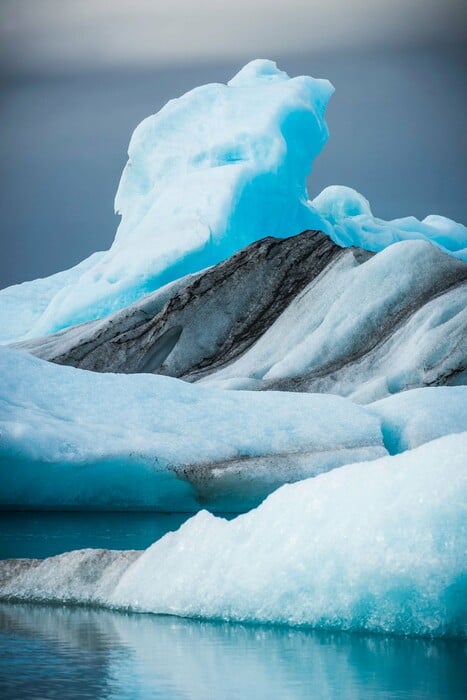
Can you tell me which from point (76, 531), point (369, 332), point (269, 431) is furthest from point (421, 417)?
point (369, 332)

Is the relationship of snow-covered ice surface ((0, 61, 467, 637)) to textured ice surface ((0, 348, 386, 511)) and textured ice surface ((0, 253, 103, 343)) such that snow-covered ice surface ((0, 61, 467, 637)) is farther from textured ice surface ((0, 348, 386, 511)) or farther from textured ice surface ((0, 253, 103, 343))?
textured ice surface ((0, 253, 103, 343))

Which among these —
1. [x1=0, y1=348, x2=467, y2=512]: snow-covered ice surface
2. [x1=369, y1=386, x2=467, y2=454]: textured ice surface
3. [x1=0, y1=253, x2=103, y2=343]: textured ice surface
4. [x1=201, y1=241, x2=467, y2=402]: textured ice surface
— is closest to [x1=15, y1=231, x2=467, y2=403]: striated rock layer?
[x1=201, y1=241, x2=467, y2=402]: textured ice surface

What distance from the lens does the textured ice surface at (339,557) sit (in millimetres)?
3893

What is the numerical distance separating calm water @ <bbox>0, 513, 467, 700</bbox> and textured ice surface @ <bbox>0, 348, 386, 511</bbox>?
175 inches

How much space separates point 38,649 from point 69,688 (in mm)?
675

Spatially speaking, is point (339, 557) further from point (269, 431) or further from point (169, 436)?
point (269, 431)

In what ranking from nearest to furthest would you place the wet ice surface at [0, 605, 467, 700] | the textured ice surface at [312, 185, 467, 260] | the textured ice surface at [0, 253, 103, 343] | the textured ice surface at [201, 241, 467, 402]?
the wet ice surface at [0, 605, 467, 700] < the textured ice surface at [201, 241, 467, 402] < the textured ice surface at [312, 185, 467, 260] < the textured ice surface at [0, 253, 103, 343]

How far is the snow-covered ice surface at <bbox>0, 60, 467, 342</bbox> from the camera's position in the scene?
2753 centimetres

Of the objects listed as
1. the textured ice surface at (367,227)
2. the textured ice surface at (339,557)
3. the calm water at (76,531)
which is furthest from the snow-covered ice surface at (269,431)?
the textured ice surface at (367,227)

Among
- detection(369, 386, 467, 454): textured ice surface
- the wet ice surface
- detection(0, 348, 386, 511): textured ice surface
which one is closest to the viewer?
the wet ice surface

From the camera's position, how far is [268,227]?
95.6ft

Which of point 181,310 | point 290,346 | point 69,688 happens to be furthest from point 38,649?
point 181,310

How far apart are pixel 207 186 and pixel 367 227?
335 inches

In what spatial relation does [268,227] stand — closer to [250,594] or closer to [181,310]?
[181,310]
